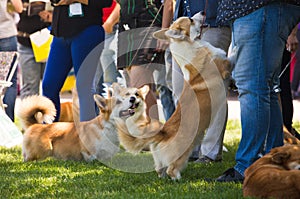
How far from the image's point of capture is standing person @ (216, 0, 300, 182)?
4488 millimetres

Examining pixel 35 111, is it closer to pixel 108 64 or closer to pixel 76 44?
pixel 76 44

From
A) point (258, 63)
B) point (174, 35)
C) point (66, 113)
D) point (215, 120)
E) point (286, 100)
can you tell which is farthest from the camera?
point (66, 113)

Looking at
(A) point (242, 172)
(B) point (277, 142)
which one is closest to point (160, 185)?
(A) point (242, 172)

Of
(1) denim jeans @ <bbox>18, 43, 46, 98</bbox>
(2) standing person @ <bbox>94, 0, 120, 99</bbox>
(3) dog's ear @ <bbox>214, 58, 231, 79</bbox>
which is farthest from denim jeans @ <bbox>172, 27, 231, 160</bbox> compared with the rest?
(1) denim jeans @ <bbox>18, 43, 46, 98</bbox>

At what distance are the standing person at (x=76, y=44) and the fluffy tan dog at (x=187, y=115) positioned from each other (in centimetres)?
135

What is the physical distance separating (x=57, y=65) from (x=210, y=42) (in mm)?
1619

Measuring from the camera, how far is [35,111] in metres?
6.35

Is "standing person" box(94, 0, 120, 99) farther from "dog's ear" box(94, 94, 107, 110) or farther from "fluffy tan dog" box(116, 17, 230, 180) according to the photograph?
"fluffy tan dog" box(116, 17, 230, 180)

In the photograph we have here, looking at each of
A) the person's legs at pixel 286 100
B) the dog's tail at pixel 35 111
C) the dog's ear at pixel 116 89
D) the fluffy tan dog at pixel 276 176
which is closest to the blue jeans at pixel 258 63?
the fluffy tan dog at pixel 276 176

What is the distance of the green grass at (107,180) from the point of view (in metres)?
4.46

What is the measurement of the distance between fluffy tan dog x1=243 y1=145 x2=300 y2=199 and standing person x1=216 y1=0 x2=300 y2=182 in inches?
11.3

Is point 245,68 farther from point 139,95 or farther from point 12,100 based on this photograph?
point 12,100

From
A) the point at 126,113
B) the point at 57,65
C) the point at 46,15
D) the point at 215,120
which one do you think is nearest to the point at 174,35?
the point at 215,120

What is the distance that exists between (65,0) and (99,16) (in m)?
0.37
